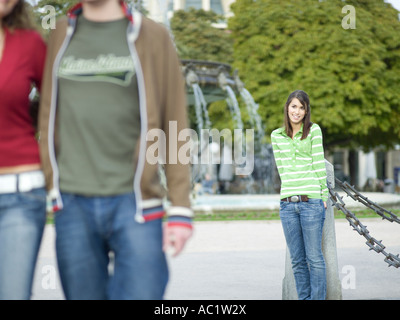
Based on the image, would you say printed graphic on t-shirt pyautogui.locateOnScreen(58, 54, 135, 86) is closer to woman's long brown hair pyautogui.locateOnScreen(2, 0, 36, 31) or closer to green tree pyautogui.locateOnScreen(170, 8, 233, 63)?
woman's long brown hair pyautogui.locateOnScreen(2, 0, 36, 31)

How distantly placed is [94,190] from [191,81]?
56.0 feet

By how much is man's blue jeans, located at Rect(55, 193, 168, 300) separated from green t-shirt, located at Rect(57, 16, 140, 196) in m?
0.06

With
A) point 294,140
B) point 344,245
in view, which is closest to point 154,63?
point 294,140

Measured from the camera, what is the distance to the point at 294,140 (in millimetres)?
5586

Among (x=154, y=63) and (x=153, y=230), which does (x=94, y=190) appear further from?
(x=154, y=63)

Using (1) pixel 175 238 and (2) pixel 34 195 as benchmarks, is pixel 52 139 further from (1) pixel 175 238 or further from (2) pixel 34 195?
(1) pixel 175 238

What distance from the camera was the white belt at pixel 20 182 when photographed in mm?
2721

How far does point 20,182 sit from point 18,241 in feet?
0.70

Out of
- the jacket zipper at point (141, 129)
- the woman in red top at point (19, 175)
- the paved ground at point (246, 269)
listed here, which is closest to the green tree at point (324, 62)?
the paved ground at point (246, 269)

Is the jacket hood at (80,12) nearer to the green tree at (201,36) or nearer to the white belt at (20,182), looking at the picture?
the white belt at (20,182)

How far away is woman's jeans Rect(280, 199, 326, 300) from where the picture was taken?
5504mm

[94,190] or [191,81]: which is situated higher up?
[191,81]

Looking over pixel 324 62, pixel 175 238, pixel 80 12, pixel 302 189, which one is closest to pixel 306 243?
pixel 302 189

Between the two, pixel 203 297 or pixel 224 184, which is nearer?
pixel 203 297
